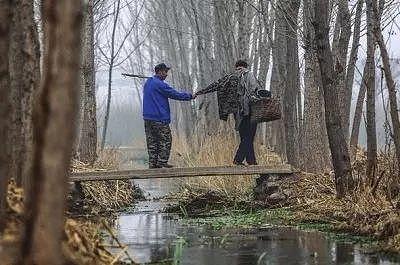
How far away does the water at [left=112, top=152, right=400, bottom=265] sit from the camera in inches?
315

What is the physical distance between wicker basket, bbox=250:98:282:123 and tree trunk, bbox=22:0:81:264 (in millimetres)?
9880

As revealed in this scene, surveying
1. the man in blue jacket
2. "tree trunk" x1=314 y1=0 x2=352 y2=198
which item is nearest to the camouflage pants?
the man in blue jacket

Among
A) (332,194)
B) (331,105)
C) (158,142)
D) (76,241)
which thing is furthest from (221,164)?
(76,241)

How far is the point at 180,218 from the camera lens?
506 inches

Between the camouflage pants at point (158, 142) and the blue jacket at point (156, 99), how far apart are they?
0.46 feet

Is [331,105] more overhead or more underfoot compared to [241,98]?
more underfoot

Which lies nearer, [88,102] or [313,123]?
[313,123]

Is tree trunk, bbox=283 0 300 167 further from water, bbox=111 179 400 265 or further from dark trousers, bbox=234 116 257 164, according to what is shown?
water, bbox=111 179 400 265

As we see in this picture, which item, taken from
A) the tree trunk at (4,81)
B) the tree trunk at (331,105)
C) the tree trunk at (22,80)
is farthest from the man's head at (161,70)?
the tree trunk at (4,81)

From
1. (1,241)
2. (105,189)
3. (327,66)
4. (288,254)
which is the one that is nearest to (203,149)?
(105,189)

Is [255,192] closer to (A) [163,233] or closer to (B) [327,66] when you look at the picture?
(B) [327,66]

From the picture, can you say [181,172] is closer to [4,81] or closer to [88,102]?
[88,102]

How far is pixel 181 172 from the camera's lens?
544 inches

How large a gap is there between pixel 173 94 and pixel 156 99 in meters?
0.36
